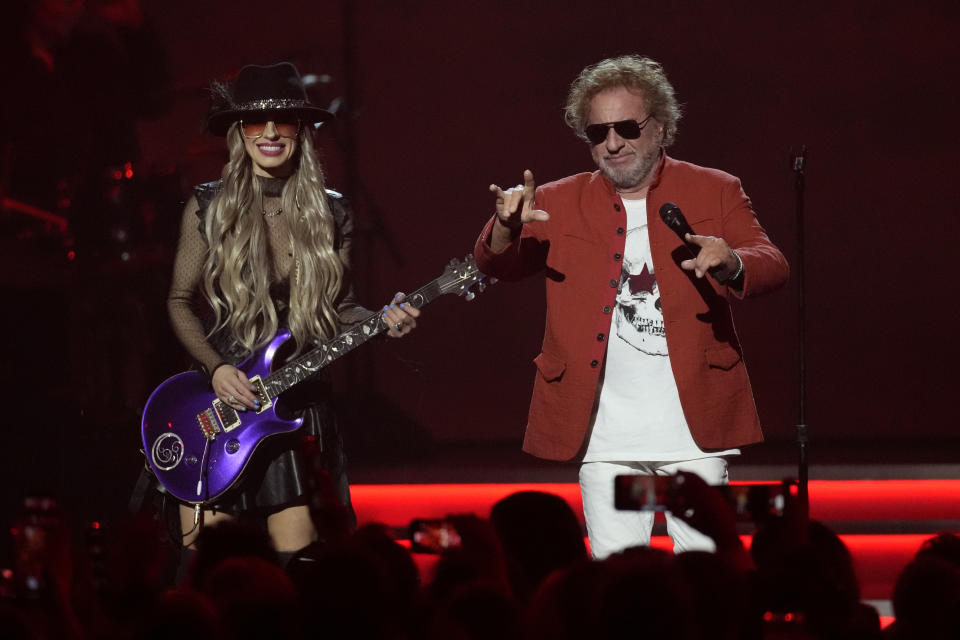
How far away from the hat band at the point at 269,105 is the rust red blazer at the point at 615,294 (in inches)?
26.6

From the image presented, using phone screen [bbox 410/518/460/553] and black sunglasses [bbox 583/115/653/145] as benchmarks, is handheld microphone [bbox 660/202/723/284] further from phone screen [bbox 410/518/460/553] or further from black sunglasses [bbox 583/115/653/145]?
phone screen [bbox 410/518/460/553]

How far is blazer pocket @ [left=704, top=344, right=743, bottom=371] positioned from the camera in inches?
106

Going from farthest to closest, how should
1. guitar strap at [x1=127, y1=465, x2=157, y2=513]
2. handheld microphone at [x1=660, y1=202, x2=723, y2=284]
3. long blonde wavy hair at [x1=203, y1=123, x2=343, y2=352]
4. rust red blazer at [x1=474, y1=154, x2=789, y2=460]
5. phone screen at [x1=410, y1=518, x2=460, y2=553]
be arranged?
guitar strap at [x1=127, y1=465, x2=157, y2=513] → long blonde wavy hair at [x1=203, y1=123, x2=343, y2=352] → rust red blazer at [x1=474, y1=154, x2=789, y2=460] → handheld microphone at [x1=660, y1=202, x2=723, y2=284] → phone screen at [x1=410, y1=518, x2=460, y2=553]

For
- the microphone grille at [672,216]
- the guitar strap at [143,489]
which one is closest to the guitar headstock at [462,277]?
the microphone grille at [672,216]

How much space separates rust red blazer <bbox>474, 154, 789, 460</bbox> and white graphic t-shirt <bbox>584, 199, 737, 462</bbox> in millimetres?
40

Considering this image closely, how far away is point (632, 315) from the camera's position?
2740 mm

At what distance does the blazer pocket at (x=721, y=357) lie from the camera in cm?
270

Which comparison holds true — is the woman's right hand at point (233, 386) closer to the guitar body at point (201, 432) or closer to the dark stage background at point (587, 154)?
the guitar body at point (201, 432)

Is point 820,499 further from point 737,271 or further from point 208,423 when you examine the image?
point 208,423

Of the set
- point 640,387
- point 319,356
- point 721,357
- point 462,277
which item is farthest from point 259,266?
point 721,357

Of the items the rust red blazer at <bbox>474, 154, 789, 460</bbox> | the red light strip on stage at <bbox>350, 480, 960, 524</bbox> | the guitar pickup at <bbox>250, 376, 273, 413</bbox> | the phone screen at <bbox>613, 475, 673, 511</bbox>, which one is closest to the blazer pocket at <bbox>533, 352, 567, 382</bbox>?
the rust red blazer at <bbox>474, 154, 789, 460</bbox>

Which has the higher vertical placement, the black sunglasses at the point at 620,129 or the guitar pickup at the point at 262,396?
the black sunglasses at the point at 620,129

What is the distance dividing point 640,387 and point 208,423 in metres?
1.15

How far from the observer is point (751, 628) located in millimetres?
1385
